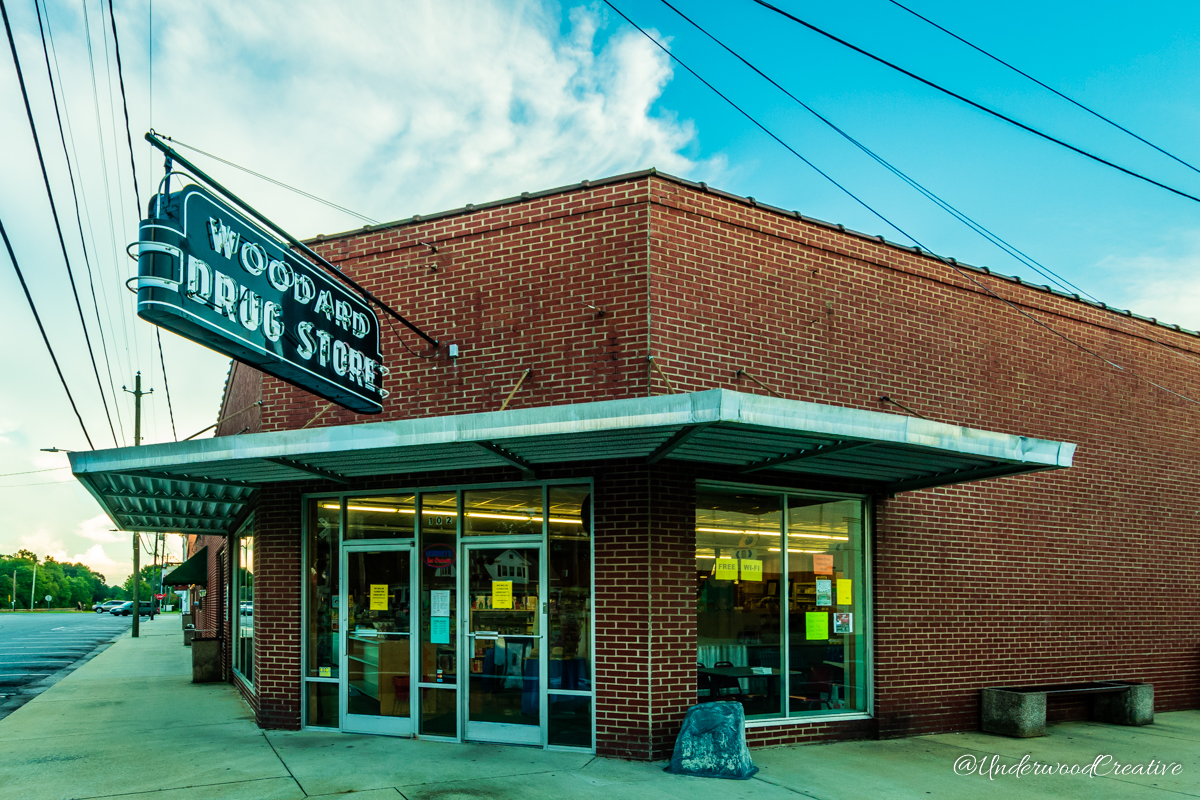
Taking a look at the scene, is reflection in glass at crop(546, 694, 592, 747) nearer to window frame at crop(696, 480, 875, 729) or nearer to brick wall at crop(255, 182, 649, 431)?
window frame at crop(696, 480, 875, 729)

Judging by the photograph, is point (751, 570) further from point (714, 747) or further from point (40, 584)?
point (40, 584)

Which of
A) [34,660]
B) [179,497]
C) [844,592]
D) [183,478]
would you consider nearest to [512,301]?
[183,478]

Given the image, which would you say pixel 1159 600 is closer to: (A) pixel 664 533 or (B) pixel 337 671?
(A) pixel 664 533

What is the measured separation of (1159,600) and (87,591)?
216 metres

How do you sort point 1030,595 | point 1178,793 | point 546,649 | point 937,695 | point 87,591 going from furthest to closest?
point 87,591, point 1030,595, point 937,695, point 546,649, point 1178,793

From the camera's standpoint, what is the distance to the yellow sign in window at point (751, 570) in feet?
32.4

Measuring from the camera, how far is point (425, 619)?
10.1m

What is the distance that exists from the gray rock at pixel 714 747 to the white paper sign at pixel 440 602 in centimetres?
297

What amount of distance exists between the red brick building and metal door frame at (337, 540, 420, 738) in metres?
0.03

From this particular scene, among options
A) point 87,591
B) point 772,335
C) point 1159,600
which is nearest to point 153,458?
point 772,335

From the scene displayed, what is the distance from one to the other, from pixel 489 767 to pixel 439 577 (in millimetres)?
2300

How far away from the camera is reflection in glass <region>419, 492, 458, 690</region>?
32.5 feet

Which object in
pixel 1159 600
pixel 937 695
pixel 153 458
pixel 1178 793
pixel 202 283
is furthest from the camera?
pixel 1159 600

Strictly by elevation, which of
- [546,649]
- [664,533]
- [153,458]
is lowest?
[546,649]
